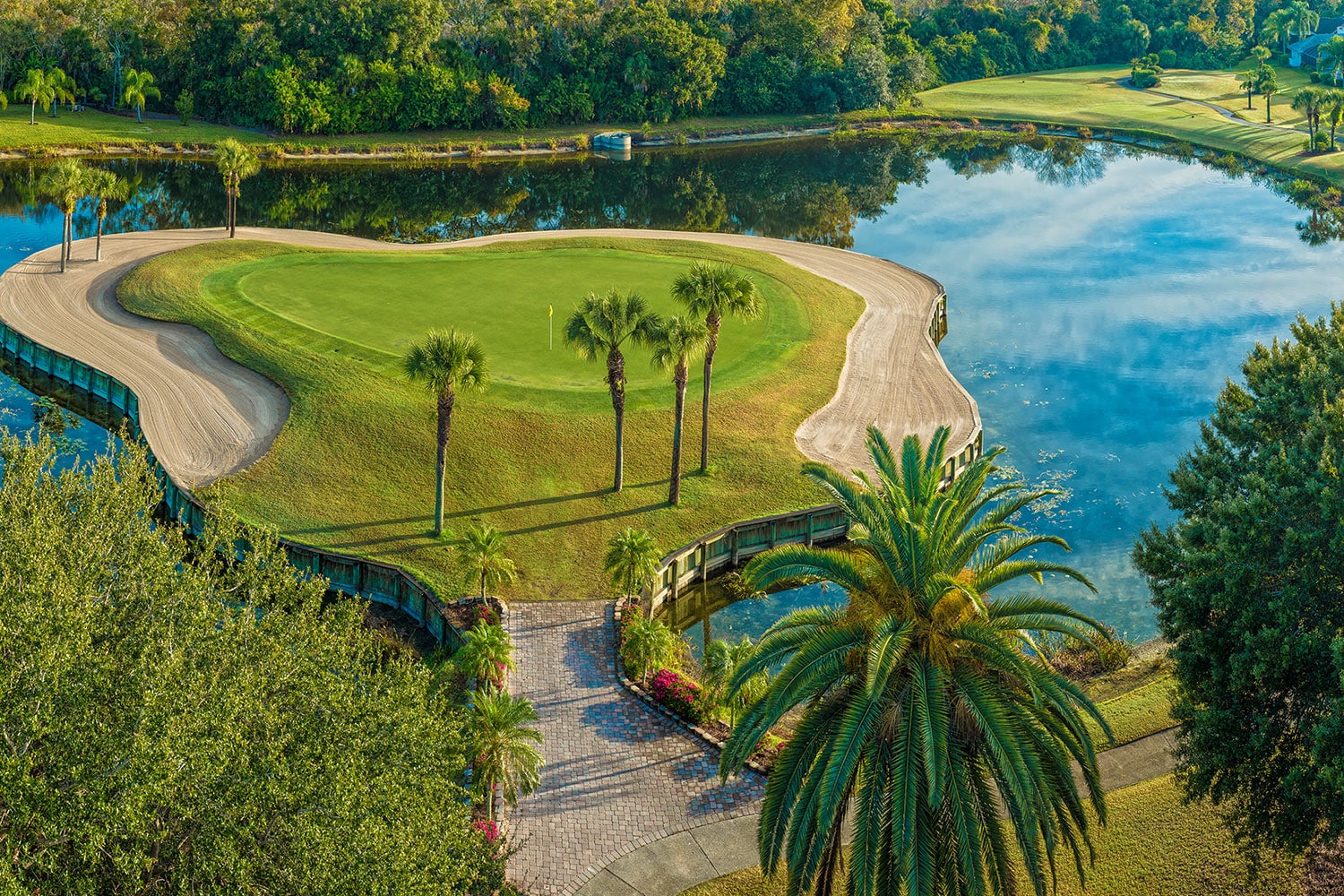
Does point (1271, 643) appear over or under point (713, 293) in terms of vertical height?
under

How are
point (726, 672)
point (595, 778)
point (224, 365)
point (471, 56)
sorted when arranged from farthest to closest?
point (471, 56) → point (224, 365) → point (726, 672) → point (595, 778)

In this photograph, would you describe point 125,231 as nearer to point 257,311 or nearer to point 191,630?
point 257,311

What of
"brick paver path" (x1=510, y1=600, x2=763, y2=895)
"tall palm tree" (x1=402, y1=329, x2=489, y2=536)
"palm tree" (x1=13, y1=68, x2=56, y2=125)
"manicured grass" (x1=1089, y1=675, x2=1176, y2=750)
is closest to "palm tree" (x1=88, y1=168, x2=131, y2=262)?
"tall palm tree" (x1=402, y1=329, x2=489, y2=536)

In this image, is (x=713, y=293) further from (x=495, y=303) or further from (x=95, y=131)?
(x=95, y=131)

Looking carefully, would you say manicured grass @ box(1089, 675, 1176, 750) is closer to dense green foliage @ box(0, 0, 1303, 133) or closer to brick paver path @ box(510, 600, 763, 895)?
brick paver path @ box(510, 600, 763, 895)

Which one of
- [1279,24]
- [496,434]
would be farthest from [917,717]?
[1279,24]

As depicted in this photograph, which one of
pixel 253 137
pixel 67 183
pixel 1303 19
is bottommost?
pixel 67 183

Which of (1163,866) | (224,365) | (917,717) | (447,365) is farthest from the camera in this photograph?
(224,365)
